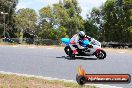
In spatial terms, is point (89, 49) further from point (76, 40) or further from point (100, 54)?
point (76, 40)

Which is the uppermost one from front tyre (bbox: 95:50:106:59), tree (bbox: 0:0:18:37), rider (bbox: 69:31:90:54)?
tree (bbox: 0:0:18:37)

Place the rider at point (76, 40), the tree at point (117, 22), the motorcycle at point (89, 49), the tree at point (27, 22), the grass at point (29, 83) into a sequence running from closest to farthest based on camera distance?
1. the grass at point (29, 83)
2. the motorcycle at point (89, 49)
3. the rider at point (76, 40)
4. the tree at point (117, 22)
5. the tree at point (27, 22)

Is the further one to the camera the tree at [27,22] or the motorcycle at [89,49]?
the tree at [27,22]

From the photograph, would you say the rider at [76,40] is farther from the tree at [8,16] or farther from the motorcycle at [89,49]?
the tree at [8,16]

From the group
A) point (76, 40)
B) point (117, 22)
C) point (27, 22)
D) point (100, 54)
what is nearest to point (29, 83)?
point (100, 54)

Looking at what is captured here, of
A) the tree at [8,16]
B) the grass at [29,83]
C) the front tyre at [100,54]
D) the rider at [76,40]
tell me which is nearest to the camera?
the grass at [29,83]

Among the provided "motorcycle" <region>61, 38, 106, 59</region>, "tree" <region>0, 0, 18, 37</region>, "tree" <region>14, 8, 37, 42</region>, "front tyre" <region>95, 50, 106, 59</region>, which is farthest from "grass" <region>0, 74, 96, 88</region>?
"tree" <region>14, 8, 37, 42</region>

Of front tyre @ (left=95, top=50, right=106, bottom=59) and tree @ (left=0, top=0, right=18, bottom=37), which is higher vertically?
tree @ (left=0, top=0, right=18, bottom=37)

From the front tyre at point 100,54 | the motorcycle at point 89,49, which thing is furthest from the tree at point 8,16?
the front tyre at point 100,54

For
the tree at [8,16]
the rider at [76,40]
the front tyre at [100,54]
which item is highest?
the tree at [8,16]

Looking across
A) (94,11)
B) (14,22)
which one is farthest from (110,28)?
(14,22)

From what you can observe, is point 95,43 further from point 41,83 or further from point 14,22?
point 14,22

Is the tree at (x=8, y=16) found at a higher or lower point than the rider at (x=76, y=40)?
higher

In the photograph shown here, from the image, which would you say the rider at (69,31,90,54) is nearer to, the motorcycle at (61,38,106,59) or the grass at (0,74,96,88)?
the motorcycle at (61,38,106,59)
